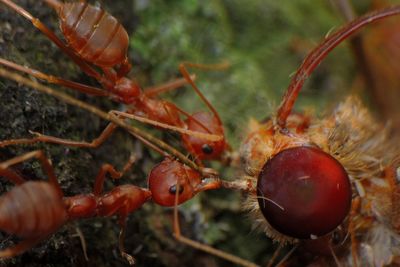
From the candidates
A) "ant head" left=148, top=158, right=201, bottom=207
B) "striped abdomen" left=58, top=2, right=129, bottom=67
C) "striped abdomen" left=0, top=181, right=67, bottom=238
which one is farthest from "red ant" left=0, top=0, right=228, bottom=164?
"striped abdomen" left=0, top=181, right=67, bottom=238

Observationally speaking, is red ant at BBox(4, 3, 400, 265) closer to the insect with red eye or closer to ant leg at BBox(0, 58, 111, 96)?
the insect with red eye

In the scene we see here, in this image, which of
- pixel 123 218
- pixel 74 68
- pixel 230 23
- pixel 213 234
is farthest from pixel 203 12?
pixel 123 218

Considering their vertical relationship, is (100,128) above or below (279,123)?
below

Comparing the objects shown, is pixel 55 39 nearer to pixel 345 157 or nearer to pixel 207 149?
pixel 207 149

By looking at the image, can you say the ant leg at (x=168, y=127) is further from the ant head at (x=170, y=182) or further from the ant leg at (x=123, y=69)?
the ant leg at (x=123, y=69)

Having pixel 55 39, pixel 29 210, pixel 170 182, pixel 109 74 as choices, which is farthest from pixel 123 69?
pixel 29 210

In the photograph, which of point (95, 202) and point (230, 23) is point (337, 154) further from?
point (230, 23)

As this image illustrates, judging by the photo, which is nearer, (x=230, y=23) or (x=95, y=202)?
(x=95, y=202)
